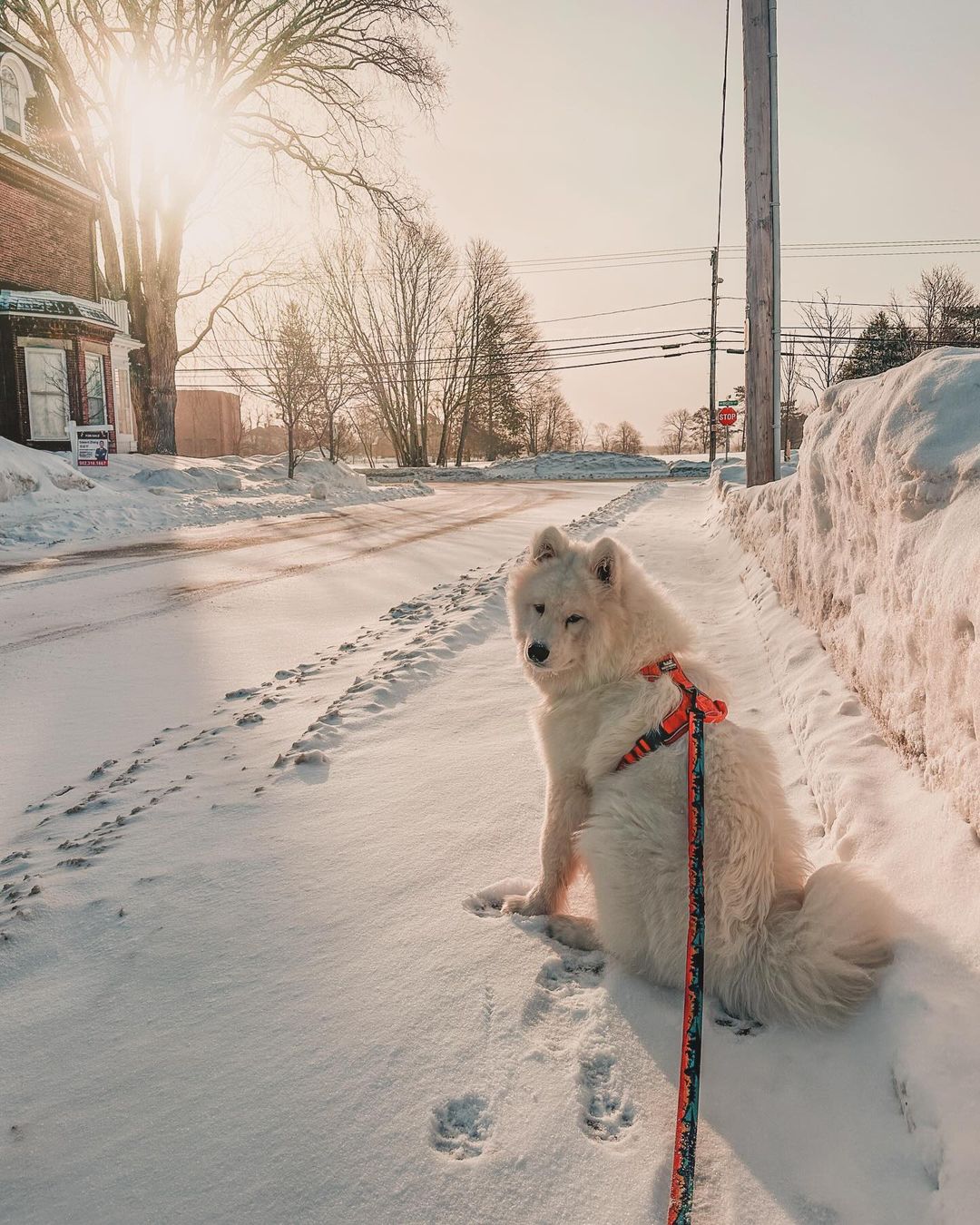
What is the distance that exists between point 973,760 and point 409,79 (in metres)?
29.4

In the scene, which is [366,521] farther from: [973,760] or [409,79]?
[409,79]

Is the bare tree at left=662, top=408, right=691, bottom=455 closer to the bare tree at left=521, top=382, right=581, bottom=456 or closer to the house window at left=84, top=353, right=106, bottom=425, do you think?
the bare tree at left=521, top=382, right=581, bottom=456

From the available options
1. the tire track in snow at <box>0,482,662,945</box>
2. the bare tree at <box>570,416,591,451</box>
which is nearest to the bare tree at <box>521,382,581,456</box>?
the bare tree at <box>570,416,591,451</box>

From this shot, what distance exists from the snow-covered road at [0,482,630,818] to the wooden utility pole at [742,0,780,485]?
14.1 feet

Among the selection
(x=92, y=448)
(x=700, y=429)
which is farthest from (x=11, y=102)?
(x=700, y=429)

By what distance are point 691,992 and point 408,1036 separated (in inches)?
32.8

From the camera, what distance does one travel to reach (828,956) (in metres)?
2.03

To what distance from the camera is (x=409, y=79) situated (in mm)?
24578

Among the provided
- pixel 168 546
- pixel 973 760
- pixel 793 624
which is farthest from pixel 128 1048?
pixel 168 546

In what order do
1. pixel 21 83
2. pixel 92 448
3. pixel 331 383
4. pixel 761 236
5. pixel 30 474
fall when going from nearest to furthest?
1. pixel 761 236
2. pixel 30 474
3. pixel 92 448
4. pixel 21 83
5. pixel 331 383

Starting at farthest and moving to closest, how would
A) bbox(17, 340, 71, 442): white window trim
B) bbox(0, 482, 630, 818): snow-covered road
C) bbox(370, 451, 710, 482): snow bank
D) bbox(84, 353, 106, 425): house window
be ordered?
bbox(370, 451, 710, 482): snow bank
bbox(84, 353, 106, 425): house window
bbox(17, 340, 71, 442): white window trim
bbox(0, 482, 630, 818): snow-covered road

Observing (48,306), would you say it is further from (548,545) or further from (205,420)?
(205,420)

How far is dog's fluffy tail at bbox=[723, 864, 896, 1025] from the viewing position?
2.03m

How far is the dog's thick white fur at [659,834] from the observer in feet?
6.72
